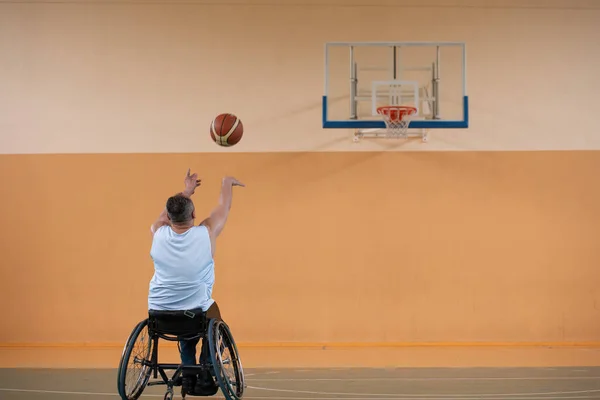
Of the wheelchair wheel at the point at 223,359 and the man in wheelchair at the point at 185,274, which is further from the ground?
the man in wheelchair at the point at 185,274

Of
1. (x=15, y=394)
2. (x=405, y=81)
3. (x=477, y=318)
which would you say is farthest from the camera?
(x=477, y=318)

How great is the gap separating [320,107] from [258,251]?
1.60m

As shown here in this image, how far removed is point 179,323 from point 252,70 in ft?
13.5

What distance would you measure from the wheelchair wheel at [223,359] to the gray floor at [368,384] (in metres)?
1.01

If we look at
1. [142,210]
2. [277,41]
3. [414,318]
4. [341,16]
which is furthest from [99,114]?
[414,318]

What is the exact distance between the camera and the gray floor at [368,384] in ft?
17.1

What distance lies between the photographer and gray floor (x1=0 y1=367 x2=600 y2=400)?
5.20m

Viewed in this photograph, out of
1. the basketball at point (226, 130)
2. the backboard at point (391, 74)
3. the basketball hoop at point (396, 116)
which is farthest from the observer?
the backboard at point (391, 74)

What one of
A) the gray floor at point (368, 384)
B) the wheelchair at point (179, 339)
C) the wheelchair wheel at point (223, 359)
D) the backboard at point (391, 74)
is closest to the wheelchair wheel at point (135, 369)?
the wheelchair at point (179, 339)

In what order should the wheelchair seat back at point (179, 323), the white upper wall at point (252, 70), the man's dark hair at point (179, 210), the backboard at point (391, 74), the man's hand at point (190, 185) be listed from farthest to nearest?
the white upper wall at point (252, 70) < the backboard at point (391, 74) < the man's hand at point (190, 185) < the man's dark hair at point (179, 210) < the wheelchair seat back at point (179, 323)

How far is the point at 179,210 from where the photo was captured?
4230 millimetres

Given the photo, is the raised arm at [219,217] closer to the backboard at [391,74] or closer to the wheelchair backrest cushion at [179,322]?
the wheelchair backrest cushion at [179,322]

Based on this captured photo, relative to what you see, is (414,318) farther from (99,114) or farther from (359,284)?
(99,114)

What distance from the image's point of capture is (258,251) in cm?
759
